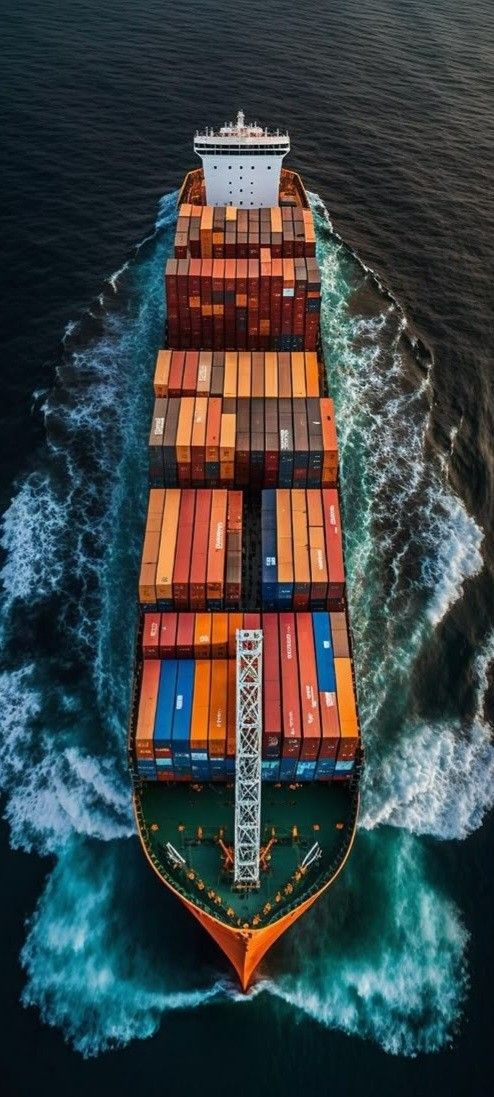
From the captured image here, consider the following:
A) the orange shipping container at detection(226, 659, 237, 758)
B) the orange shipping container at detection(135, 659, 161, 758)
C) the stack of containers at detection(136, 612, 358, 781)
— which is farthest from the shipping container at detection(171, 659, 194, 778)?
the orange shipping container at detection(226, 659, 237, 758)

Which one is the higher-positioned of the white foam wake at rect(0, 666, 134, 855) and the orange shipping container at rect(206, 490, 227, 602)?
the orange shipping container at rect(206, 490, 227, 602)

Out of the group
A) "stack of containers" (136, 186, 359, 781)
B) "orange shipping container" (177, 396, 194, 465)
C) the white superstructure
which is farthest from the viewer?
the white superstructure

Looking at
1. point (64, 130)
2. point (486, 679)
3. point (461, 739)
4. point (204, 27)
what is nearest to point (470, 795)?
point (461, 739)

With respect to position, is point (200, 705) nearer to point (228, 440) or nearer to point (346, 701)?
point (346, 701)

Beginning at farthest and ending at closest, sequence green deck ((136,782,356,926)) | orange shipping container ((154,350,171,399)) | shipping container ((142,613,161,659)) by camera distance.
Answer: orange shipping container ((154,350,171,399)) < shipping container ((142,613,161,659)) < green deck ((136,782,356,926))

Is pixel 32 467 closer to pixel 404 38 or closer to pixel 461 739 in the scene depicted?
pixel 461 739

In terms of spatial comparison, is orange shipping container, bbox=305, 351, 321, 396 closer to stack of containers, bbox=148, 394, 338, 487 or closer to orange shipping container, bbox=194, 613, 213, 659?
stack of containers, bbox=148, 394, 338, 487

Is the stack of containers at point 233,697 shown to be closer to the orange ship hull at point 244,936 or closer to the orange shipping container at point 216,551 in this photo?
the orange shipping container at point 216,551
